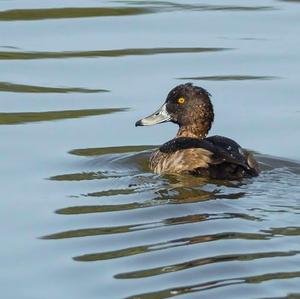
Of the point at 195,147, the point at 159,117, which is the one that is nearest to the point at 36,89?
the point at 159,117

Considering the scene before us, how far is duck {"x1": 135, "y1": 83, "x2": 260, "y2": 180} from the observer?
47.3 feet

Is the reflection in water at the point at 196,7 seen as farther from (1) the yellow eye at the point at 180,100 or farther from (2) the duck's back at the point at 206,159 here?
(2) the duck's back at the point at 206,159

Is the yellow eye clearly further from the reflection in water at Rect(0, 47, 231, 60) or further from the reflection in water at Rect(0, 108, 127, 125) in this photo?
the reflection in water at Rect(0, 47, 231, 60)

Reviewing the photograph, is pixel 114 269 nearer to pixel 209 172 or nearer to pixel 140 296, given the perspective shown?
pixel 140 296

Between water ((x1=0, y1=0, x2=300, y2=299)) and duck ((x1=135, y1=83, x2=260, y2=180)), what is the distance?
15 centimetres

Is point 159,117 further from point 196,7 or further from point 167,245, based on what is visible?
point 196,7

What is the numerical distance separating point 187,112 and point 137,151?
66 cm

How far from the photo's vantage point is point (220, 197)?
44.9 feet

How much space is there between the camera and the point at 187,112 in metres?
16.0

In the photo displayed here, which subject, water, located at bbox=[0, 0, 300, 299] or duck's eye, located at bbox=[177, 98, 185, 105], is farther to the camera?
duck's eye, located at bbox=[177, 98, 185, 105]

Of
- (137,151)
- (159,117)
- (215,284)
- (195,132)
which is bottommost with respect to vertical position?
(215,284)

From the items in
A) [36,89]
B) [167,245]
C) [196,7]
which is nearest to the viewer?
[167,245]

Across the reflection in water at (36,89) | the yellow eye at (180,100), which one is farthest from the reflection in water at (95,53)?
the yellow eye at (180,100)

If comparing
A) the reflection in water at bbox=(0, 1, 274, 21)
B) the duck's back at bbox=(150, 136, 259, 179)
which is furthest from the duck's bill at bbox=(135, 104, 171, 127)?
the reflection in water at bbox=(0, 1, 274, 21)
